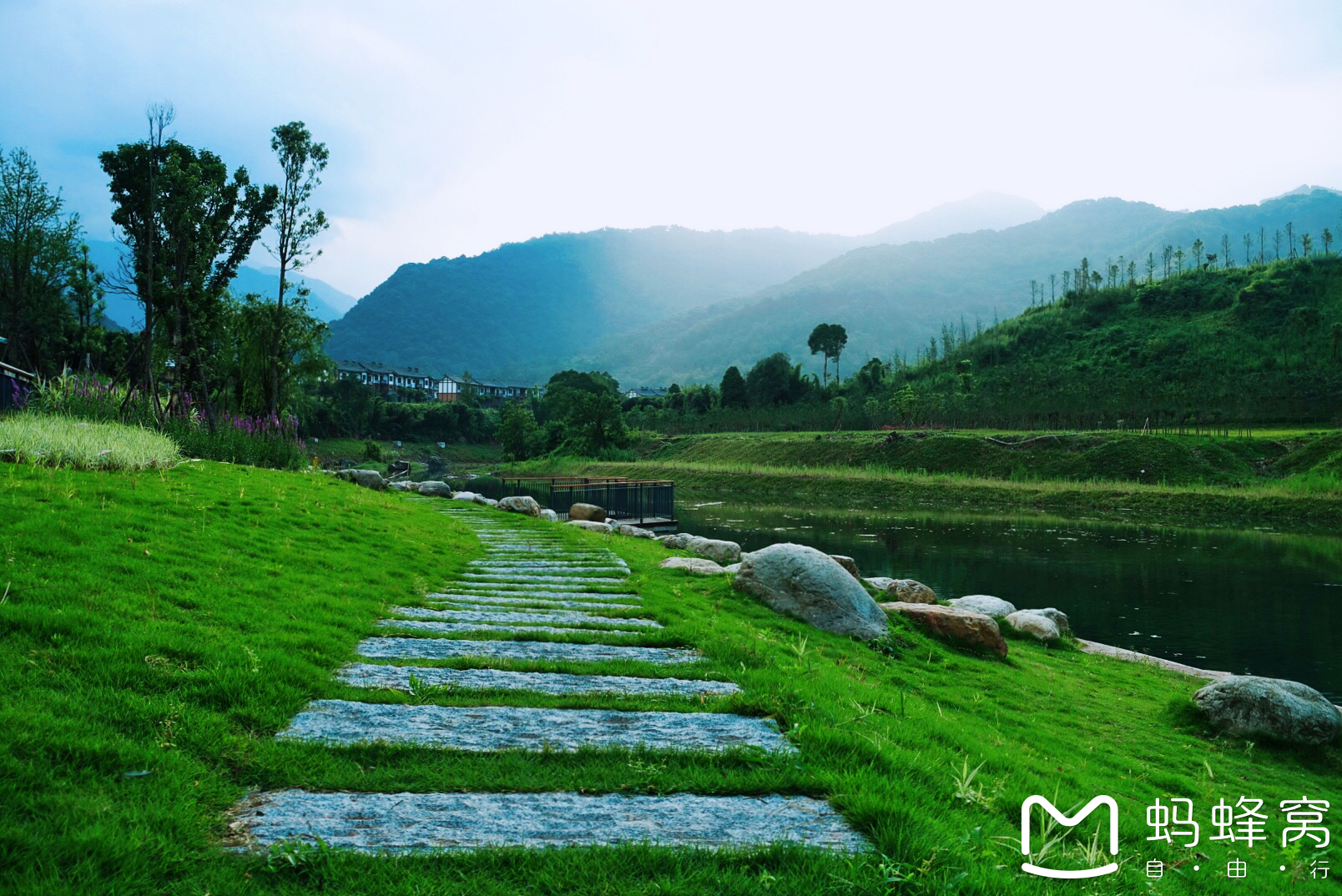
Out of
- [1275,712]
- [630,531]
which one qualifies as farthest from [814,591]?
[630,531]

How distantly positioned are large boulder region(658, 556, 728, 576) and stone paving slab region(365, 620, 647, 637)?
4.54 metres

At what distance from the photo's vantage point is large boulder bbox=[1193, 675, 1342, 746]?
8.03m

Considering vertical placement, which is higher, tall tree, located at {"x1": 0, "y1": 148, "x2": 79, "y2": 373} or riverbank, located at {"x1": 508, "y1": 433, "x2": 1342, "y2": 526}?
tall tree, located at {"x1": 0, "y1": 148, "x2": 79, "y2": 373}

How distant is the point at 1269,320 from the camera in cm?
7088

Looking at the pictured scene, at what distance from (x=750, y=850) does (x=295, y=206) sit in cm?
2738

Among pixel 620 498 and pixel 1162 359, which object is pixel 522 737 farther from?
pixel 1162 359

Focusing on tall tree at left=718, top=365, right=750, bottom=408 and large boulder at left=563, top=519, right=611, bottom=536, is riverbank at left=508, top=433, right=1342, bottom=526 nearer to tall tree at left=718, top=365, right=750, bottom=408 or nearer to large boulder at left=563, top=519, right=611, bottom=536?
large boulder at left=563, top=519, right=611, bottom=536

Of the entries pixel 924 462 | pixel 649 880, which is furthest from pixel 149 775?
pixel 924 462

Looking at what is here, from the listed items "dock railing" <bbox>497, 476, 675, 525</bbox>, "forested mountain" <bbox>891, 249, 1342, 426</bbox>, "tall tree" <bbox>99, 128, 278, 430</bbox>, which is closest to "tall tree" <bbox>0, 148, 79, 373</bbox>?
"tall tree" <bbox>99, 128, 278, 430</bbox>

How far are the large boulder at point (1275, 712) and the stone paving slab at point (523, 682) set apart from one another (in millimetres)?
6757

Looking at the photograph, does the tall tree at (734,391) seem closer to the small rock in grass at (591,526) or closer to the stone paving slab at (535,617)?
the small rock in grass at (591,526)

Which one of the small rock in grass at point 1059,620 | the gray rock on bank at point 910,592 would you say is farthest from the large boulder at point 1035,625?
the gray rock on bank at point 910,592

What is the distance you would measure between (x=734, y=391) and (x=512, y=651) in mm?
87657

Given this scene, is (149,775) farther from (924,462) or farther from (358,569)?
(924,462)
